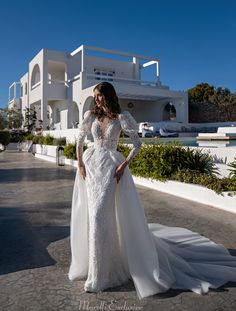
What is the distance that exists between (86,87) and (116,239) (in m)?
19.1

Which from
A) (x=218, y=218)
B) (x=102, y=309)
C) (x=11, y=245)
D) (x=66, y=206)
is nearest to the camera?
(x=102, y=309)

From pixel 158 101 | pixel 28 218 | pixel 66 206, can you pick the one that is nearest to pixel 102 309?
pixel 28 218

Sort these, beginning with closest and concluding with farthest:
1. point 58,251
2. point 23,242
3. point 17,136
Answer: point 58,251
point 23,242
point 17,136

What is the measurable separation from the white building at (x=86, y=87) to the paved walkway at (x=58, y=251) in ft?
47.7

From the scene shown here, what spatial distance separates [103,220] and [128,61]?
26.7 m

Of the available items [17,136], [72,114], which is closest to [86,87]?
[72,114]

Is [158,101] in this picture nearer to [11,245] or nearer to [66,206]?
[66,206]

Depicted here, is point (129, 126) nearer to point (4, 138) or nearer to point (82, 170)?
point (82, 170)

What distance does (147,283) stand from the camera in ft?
8.30

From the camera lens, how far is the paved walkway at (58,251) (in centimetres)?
237

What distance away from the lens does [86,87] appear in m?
21.0

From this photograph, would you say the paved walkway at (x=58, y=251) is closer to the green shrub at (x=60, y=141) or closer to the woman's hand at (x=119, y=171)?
the woman's hand at (x=119, y=171)

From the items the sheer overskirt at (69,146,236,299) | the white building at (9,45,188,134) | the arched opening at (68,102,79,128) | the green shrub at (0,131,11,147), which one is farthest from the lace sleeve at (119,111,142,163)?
the green shrub at (0,131,11,147)

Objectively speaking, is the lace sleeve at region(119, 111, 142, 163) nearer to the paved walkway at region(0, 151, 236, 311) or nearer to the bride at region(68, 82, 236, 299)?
the bride at region(68, 82, 236, 299)
